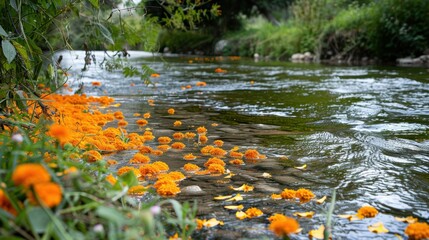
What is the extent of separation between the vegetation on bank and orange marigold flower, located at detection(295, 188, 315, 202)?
34.5 ft

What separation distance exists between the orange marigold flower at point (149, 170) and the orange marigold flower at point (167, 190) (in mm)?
286

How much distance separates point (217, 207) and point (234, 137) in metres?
1.48

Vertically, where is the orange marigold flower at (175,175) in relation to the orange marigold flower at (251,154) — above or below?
above

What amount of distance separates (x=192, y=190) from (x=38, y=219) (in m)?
1.10

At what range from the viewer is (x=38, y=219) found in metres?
0.97

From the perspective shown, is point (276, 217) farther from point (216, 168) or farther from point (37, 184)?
point (37, 184)

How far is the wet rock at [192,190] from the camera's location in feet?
6.55

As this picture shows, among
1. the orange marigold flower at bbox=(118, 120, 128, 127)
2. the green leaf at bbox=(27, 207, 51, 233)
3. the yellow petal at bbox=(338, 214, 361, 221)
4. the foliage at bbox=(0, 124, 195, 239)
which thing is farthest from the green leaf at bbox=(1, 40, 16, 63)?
the orange marigold flower at bbox=(118, 120, 128, 127)

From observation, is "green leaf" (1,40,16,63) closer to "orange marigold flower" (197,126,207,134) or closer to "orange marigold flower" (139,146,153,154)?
"orange marigold flower" (139,146,153,154)

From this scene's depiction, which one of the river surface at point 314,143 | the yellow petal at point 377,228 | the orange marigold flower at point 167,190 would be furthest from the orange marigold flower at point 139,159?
the yellow petal at point 377,228

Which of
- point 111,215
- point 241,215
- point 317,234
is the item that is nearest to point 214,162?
point 241,215

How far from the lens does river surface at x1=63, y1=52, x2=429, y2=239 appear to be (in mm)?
1753

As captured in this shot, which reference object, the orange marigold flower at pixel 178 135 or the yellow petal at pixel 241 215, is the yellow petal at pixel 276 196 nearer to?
the yellow petal at pixel 241 215

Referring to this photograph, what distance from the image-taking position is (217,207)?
1818 mm
